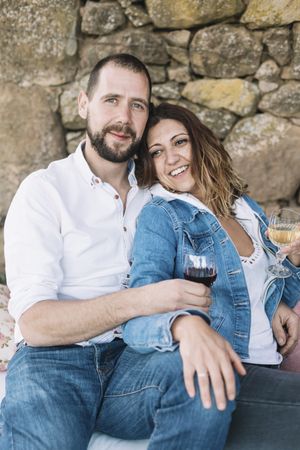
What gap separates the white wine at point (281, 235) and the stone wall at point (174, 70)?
1.10 m

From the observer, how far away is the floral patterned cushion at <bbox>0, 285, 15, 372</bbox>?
6.71 ft

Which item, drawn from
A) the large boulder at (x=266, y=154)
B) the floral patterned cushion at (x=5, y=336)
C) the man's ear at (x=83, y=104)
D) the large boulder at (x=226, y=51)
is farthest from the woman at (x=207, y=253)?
the large boulder at (x=226, y=51)

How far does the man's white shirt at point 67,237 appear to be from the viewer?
1642 mm

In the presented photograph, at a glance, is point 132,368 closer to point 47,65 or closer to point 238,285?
point 238,285

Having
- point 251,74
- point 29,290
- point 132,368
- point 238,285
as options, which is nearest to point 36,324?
point 29,290

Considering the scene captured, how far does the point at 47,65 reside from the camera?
2.92m

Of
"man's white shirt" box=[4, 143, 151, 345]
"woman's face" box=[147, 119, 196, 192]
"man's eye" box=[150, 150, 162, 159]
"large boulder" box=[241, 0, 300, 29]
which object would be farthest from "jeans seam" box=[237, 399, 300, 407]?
"large boulder" box=[241, 0, 300, 29]

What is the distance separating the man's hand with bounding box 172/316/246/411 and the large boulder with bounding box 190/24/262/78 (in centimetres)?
176

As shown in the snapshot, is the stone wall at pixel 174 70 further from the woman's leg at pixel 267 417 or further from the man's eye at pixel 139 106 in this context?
the woman's leg at pixel 267 417

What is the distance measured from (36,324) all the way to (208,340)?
0.48 m

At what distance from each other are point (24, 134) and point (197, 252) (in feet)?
4.80

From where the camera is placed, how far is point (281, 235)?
5.92 ft

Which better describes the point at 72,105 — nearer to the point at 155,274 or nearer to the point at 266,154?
the point at 266,154

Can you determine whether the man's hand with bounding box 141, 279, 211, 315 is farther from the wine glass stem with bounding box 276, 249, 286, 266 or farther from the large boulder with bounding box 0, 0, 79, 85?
the large boulder with bounding box 0, 0, 79, 85
